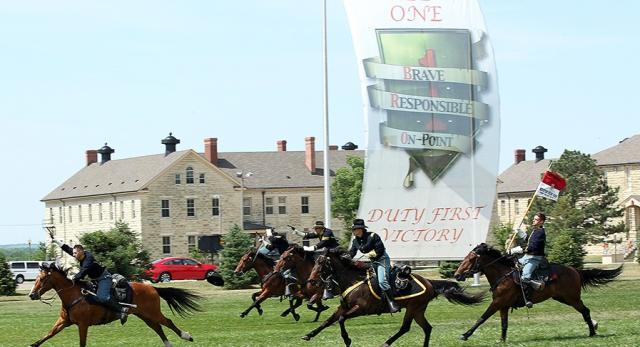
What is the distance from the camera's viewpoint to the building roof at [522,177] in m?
119

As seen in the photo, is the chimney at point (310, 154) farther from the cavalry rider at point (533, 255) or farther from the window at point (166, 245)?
the cavalry rider at point (533, 255)

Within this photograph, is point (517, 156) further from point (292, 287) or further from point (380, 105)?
point (292, 287)

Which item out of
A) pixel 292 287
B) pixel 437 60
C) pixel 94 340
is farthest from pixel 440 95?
pixel 94 340

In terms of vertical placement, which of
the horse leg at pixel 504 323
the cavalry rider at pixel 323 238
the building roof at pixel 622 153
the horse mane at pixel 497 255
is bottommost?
the horse leg at pixel 504 323

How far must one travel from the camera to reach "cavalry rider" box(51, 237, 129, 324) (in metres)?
24.9

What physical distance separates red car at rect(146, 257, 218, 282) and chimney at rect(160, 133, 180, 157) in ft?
91.8

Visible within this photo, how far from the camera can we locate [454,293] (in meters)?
26.2

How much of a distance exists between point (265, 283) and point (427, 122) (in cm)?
1427

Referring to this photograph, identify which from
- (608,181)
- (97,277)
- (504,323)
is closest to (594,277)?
(504,323)

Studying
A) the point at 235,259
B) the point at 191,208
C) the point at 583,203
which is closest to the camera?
the point at 235,259

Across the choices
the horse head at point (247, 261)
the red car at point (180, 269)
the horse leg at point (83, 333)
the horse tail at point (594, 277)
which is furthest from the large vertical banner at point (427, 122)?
the red car at point (180, 269)

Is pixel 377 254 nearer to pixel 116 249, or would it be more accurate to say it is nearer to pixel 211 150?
pixel 116 249

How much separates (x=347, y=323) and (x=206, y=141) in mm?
76226

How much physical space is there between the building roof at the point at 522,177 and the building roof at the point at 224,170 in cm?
1482
